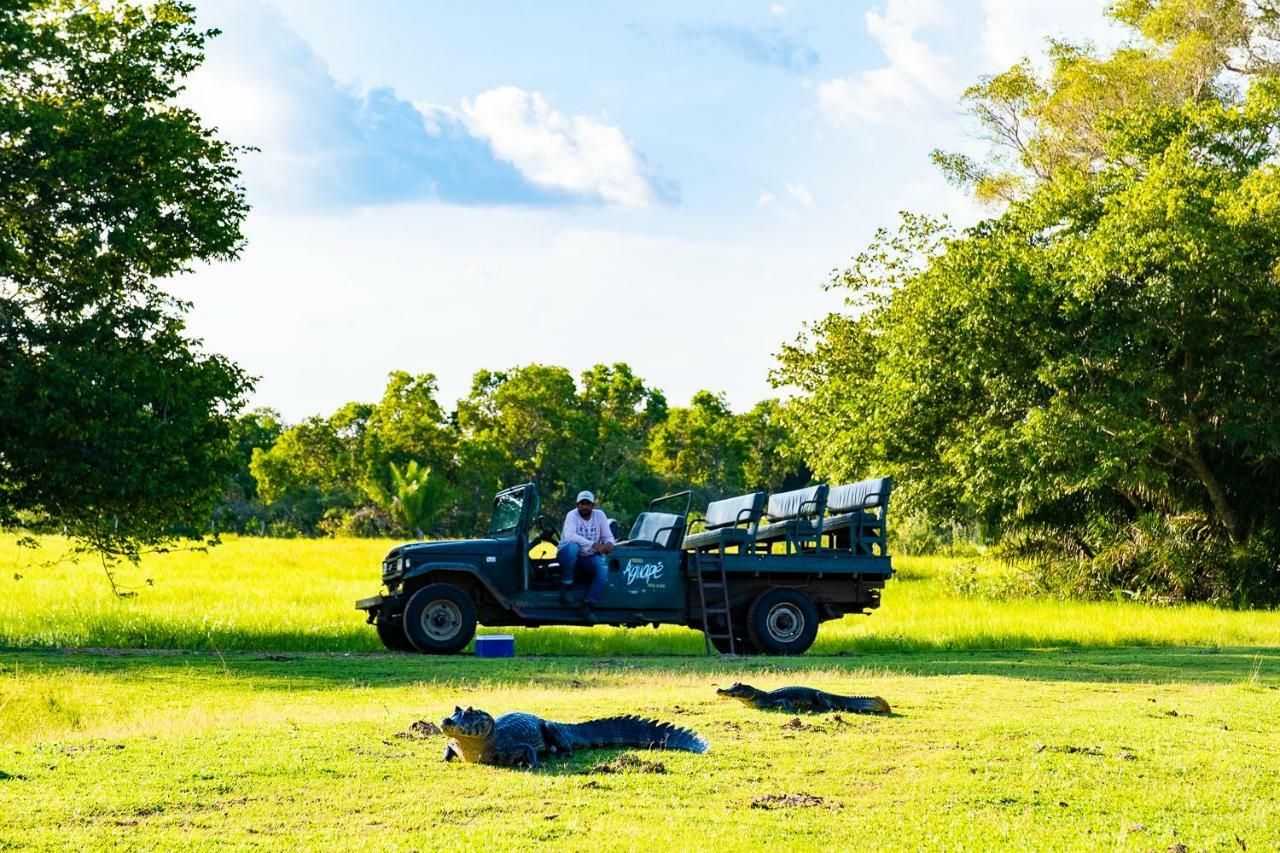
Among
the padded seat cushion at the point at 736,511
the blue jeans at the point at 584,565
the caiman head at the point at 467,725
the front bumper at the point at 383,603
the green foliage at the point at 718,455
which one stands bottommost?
the caiman head at the point at 467,725

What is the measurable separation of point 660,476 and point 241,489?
19.9 metres

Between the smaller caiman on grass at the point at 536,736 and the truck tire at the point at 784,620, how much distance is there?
30.1ft

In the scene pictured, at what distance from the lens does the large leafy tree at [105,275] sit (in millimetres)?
17422

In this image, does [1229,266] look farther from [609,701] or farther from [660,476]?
[660,476]

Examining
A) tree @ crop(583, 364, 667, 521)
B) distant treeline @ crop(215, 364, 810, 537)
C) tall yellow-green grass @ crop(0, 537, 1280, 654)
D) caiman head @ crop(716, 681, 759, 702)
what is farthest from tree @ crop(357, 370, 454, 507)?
caiman head @ crop(716, 681, 759, 702)

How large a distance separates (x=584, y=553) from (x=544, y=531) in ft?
1.96

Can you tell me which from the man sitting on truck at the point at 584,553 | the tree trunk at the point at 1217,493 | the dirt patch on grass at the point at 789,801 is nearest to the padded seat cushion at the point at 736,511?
the man sitting on truck at the point at 584,553

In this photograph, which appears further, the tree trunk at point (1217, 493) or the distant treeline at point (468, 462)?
the distant treeline at point (468, 462)

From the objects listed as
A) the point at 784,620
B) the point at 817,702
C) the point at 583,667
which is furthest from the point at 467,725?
the point at 784,620

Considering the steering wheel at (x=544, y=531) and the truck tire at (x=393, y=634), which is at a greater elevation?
the steering wheel at (x=544, y=531)

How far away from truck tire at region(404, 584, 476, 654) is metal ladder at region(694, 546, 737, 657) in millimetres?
2801

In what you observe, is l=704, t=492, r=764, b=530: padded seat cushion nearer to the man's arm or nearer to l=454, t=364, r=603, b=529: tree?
the man's arm

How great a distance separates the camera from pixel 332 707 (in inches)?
444

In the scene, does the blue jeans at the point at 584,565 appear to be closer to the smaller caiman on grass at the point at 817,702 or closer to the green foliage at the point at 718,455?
the smaller caiman on grass at the point at 817,702
